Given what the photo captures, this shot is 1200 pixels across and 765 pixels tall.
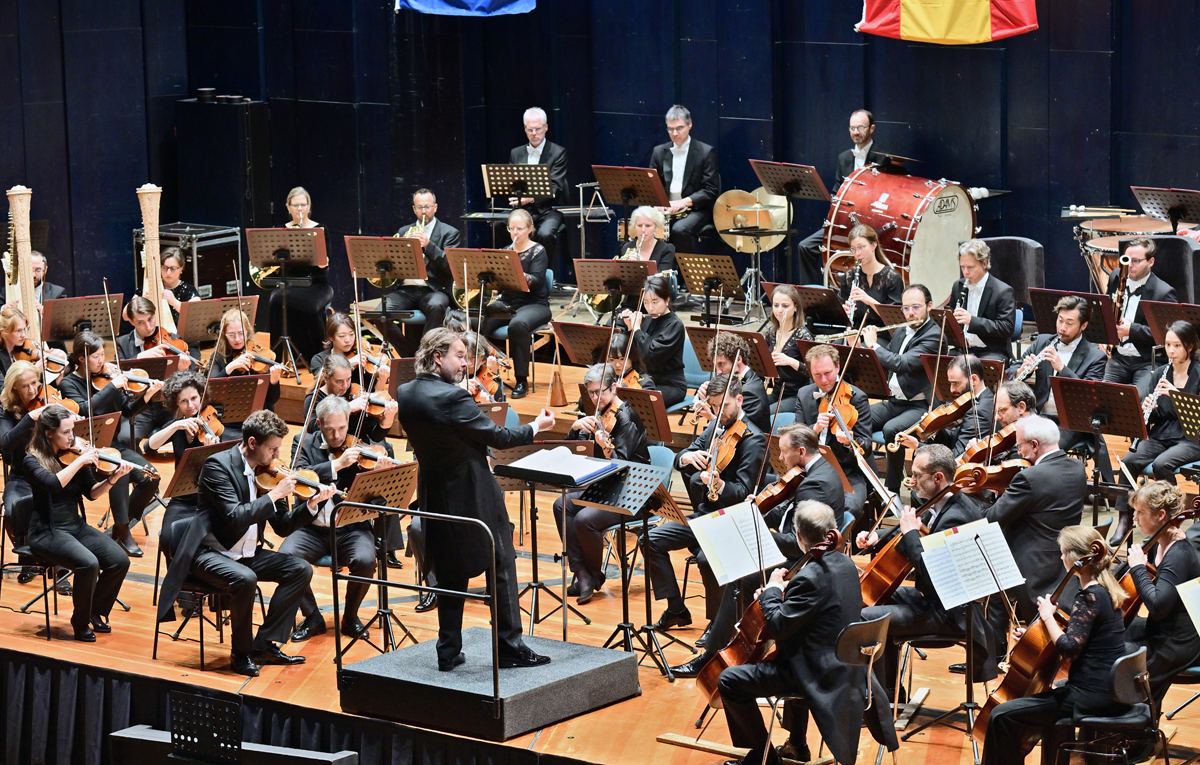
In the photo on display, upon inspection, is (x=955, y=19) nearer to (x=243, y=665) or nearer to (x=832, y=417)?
(x=832, y=417)

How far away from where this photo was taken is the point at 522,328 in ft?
35.4

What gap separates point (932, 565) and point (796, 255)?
7.23 meters

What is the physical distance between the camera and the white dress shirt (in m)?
12.1

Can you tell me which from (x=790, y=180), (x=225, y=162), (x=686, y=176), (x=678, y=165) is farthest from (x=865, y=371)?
(x=225, y=162)

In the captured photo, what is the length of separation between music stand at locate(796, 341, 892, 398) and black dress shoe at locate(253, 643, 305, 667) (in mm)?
3035

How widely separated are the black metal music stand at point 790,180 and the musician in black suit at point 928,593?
4.75 meters

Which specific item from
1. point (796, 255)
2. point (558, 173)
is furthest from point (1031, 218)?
point (558, 173)

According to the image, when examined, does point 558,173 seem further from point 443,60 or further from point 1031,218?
point 1031,218

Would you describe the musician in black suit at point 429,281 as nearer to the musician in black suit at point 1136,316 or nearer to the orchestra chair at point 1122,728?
the musician in black suit at point 1136,316

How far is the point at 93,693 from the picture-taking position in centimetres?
716

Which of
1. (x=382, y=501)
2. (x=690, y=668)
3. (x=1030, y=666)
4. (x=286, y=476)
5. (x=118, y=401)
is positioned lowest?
(x=690, y=668)

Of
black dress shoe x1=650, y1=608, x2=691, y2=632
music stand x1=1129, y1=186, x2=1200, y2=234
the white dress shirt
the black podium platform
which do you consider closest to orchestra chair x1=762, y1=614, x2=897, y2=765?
the black podium platform

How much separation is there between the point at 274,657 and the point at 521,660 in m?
1.38

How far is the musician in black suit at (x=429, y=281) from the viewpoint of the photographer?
11.1 metres
